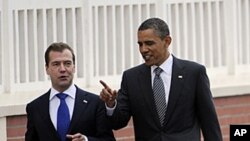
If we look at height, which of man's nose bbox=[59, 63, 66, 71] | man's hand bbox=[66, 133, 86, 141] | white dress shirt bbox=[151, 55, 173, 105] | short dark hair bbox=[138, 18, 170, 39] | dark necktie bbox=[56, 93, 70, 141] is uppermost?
short dark hair bbox=[138, 18, 170, 39]

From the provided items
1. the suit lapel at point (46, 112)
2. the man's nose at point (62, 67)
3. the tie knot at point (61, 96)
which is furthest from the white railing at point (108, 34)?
the man's nose at point (62, 67)

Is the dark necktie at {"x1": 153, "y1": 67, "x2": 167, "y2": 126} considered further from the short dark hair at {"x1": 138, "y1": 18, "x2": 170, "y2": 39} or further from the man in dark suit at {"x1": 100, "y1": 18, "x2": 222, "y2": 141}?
the short dark hair at {"x1": 138, "y1": 18, "x2": 170, "y2": 39}

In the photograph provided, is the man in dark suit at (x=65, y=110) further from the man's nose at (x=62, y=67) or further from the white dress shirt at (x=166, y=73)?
the white dress shirt at (x=166, y=73)

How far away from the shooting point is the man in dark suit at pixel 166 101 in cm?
815

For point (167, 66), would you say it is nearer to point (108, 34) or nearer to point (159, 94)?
point (159, 94)

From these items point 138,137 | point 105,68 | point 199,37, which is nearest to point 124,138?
point 105,68

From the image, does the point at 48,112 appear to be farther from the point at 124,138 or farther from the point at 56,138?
the point at 124,138

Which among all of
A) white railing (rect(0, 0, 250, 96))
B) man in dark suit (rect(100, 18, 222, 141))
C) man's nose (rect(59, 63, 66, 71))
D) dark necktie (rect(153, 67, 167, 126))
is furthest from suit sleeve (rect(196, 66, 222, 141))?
white railing (rect(0, 0, 250, 96))

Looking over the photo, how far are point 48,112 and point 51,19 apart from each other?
2.63 metres

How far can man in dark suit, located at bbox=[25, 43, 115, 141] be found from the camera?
26.3 feet

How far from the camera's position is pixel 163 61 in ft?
26.9

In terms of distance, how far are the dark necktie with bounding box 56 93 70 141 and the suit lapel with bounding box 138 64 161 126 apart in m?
0.62

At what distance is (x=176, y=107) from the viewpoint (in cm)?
818

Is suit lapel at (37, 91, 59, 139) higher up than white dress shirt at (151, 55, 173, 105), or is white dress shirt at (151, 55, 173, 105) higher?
white dress shirt at (151, 55, 173, 105)
